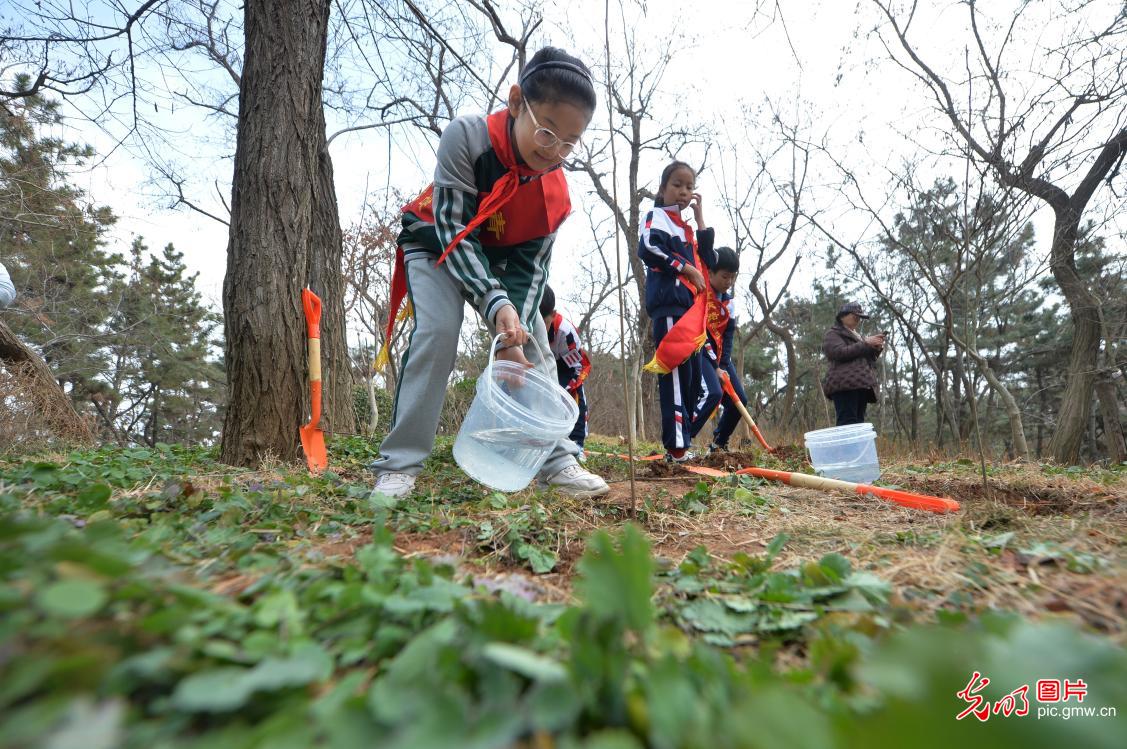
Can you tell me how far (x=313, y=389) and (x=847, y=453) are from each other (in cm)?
309

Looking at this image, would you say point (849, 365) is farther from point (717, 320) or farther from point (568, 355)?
point (568, 355)

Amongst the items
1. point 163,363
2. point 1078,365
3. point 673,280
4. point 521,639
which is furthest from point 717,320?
point 163,363

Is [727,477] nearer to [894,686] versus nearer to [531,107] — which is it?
[531,107]

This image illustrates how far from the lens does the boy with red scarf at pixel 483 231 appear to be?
6.50ft

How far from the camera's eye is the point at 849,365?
5.14 meters

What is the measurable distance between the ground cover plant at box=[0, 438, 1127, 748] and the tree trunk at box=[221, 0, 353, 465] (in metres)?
1.31

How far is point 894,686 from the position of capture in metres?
0.44

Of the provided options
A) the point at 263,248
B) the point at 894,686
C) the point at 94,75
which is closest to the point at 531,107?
the point at 263,248

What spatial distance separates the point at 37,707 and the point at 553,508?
1.53 meters

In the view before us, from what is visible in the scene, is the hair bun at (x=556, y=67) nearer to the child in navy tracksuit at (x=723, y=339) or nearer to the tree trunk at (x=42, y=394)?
the child in navy tracksuit at (x=723, y=339)

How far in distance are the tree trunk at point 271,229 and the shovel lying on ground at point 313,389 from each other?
0.05 metres

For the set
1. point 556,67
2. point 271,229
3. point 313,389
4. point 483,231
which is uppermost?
point 556,67

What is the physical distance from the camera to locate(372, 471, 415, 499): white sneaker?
2024 mm

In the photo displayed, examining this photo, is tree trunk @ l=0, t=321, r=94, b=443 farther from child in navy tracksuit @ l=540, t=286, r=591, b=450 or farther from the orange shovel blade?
child in navy tracksuit @ l=540, t=286, r=591, b=450
